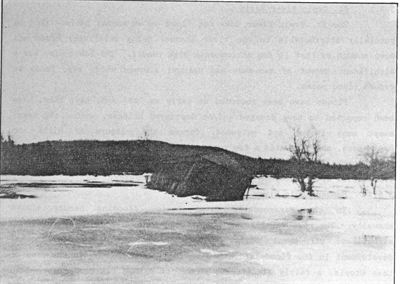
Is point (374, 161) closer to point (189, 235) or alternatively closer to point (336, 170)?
point (336, 170)

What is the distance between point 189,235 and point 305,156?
385 mm

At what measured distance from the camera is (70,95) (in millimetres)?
1396

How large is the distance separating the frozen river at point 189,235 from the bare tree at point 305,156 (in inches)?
1.5

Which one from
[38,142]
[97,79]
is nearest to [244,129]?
[97,79]

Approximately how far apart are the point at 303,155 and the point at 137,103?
0.48 meters

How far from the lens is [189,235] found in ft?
4.54

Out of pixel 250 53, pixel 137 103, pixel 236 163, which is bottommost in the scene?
pixel 236 163

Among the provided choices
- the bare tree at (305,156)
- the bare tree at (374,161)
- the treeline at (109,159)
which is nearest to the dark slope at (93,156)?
the treeline at (109,159)

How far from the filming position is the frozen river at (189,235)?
4.49 feet

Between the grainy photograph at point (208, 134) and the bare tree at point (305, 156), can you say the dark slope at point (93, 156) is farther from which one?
the bare tree at point (305, 156)

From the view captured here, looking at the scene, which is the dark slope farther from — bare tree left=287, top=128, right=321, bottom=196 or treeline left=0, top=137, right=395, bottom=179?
bare tree left=287, top=128, right=321, bottom=196

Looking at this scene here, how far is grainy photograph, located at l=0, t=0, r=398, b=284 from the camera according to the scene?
4.53 ft

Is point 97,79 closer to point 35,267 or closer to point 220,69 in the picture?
point 220,69

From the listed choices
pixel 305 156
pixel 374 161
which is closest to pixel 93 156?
pixel 305 156
